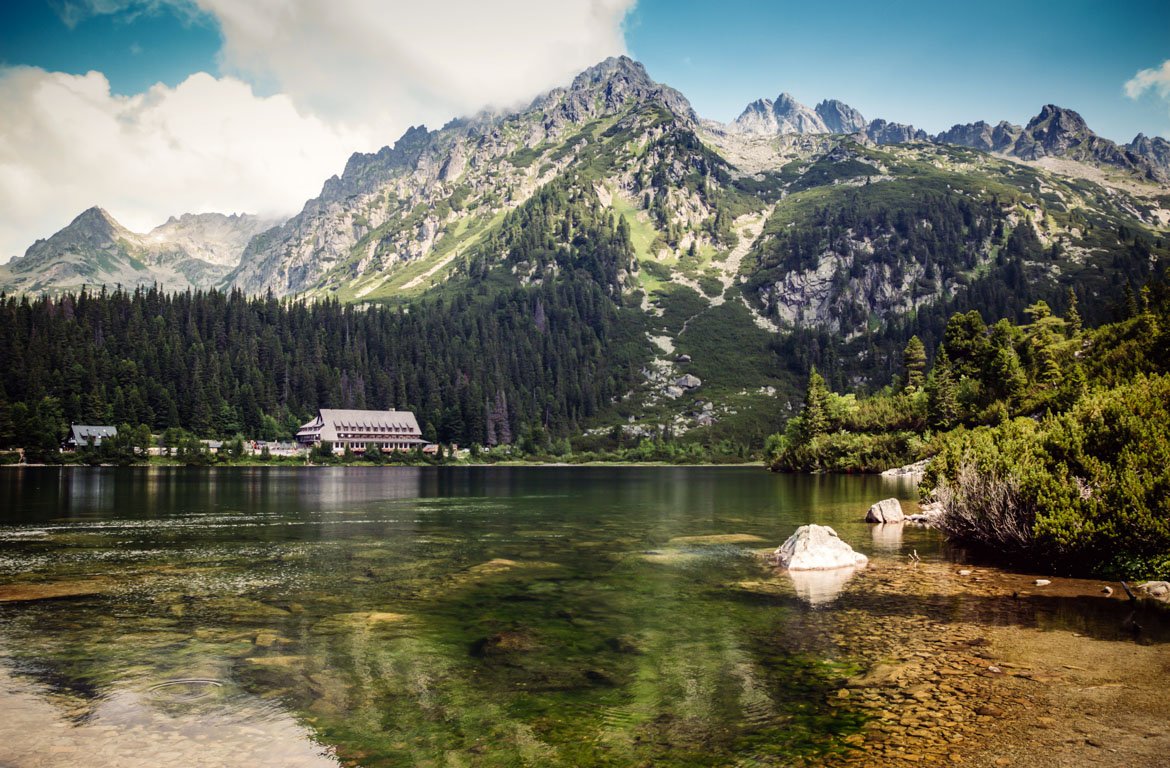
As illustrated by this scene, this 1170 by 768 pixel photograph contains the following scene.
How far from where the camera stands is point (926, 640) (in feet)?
79.0

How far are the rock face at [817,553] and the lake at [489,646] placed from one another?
1743mm

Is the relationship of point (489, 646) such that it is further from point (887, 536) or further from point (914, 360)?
point (914, 360)

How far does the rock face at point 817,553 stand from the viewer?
39.8 metres

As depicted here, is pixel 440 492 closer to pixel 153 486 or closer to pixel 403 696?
pixel 153 486

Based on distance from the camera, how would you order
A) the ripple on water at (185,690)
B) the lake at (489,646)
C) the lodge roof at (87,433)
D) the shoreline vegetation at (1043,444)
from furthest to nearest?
the lodge roof at (87,433)
the shoreline vegetation at (1043,444)
the ripple on water at (185,690)
the lake at (489,646)

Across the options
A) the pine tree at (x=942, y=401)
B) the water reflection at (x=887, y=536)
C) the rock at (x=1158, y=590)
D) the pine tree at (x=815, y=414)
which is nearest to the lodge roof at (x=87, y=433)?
the pine tree at (x=815, y=414)

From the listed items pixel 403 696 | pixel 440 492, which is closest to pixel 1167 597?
pixel 403 696

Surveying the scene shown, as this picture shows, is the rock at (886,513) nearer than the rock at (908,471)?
Yes

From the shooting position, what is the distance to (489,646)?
2473 cm

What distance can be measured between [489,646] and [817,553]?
908 inches

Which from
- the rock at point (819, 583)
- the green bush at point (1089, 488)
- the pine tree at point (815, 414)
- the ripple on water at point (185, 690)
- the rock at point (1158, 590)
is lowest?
the rock at point (819, 583)

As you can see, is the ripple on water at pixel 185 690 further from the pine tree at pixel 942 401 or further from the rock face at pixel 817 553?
the pine tree at pixel 942 401

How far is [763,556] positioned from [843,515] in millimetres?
27341

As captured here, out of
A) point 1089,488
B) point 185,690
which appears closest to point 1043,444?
point 1089,488
